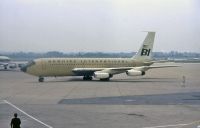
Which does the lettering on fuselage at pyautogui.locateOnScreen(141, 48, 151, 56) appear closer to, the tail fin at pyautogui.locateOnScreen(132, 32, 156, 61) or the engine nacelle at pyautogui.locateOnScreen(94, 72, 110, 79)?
the tail fin at pyautogui.locateOnScreen(132, 32, 156, 61)

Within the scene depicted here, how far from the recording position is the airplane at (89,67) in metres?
67.2

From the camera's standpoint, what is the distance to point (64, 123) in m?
26.5

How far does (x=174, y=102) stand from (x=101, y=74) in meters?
30.7

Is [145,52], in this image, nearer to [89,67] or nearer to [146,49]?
[146,49]

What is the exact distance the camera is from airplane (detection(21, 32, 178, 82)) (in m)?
67.2

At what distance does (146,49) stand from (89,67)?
1118cm

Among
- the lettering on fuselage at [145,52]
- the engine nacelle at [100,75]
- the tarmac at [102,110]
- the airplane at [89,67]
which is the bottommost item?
the tarmac at [102,110]

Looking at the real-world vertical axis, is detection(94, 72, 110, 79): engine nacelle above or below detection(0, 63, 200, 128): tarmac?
above

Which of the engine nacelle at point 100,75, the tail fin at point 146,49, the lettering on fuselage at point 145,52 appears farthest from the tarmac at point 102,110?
the lettering on fuselage at point 145,52

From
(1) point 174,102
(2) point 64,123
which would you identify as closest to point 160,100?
(1) point 174,102

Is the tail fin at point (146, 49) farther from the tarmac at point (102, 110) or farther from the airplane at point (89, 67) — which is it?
the tarmac at point (102, 110)

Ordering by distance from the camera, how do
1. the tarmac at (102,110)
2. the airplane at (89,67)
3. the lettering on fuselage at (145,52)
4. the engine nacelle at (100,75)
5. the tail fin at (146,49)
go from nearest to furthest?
1. the tarmac at (102,110)
2. the airplane at (89,67)
3. the engine nacelle at (100,75)
4. the tail fin at (146,49)
5. the lettering on fuselage at (145,52)

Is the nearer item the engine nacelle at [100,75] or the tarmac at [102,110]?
the tarmac at [102,110]

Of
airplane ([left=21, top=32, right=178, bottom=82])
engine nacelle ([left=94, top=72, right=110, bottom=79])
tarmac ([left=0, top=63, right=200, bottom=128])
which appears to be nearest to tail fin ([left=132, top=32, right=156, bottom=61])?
airplane ([left=21, top=32, right=178, bottom=82])
